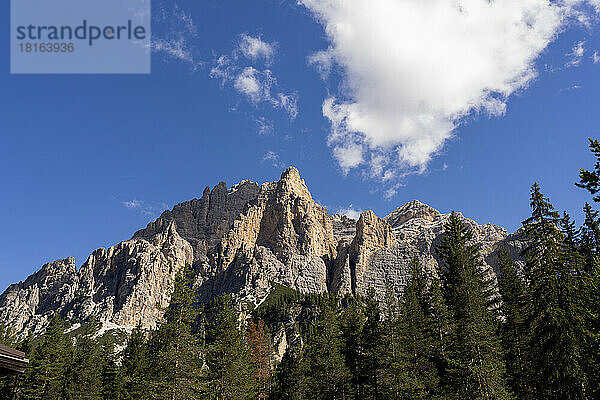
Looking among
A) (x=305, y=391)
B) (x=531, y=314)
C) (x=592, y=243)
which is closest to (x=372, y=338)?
(x=305, y=391)

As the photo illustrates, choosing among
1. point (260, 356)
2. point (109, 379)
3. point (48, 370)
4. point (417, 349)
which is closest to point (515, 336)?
point (417, 349)

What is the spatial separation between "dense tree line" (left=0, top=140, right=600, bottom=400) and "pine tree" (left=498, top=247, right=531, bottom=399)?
125 mm

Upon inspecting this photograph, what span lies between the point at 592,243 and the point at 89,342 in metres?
69.3

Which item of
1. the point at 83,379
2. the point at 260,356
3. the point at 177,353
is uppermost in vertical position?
the point at 177,353

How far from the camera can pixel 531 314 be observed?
24.6m

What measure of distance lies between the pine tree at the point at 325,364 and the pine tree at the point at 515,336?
15019mm

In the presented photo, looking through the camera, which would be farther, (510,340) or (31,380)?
Result: (31,380)

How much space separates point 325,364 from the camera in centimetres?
3788

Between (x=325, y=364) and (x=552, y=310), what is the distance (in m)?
22.4

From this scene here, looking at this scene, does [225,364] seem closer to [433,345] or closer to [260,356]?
[433,345]

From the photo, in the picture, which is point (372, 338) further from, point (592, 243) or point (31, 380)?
point (31, 380)

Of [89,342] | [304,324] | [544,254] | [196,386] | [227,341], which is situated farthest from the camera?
[304,324]

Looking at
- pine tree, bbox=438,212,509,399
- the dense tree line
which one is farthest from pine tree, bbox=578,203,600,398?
pine tree, bbox=438,212,509,399

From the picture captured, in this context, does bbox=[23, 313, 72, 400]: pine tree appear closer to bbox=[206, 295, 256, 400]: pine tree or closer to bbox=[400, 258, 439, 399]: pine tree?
bbox=[206, 295, 256, 400]: pine tree
